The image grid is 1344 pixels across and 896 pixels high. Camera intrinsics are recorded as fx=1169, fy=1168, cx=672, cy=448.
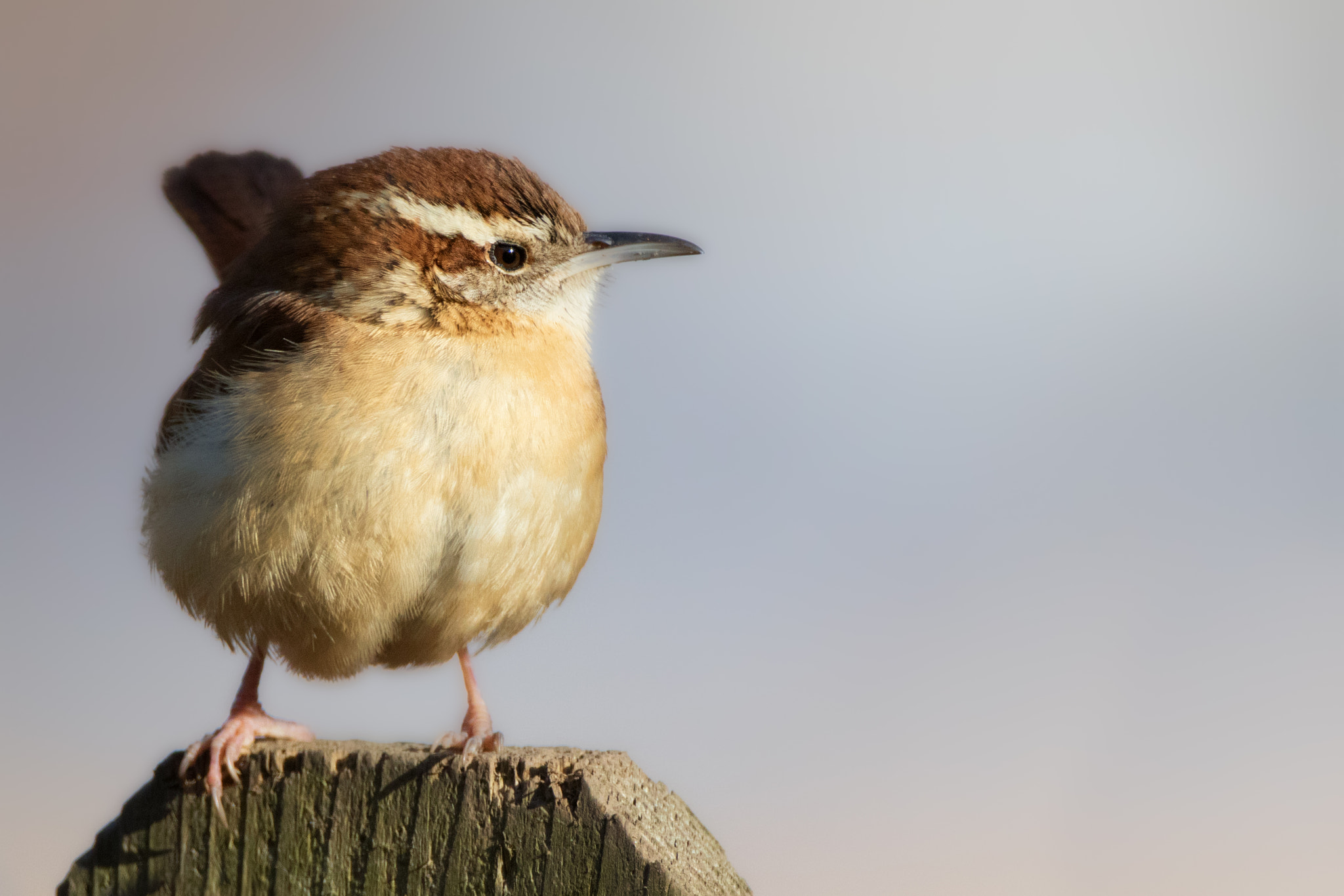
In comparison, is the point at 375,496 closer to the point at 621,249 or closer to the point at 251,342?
the point at 251,342

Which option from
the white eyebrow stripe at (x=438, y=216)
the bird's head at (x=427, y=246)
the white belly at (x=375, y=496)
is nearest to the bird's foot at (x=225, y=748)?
the white belly at (x=375, y=496)

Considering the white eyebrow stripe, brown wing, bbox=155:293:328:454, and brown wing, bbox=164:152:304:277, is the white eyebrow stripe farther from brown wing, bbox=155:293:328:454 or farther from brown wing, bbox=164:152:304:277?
brown wing, bbox=164:152:304:277

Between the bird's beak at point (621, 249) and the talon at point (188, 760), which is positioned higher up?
the bird's beak at point (621, 249)

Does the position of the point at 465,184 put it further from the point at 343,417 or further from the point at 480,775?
the point at 480,775

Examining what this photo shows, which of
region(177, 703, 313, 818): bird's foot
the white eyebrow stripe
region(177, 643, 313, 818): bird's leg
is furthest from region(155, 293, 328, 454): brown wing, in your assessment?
region(177, 703, 313, 818): bird's foot

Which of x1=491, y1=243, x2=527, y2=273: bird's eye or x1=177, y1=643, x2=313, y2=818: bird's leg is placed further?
x1=491, y1=243, x2=527, y2=273: bird's eye

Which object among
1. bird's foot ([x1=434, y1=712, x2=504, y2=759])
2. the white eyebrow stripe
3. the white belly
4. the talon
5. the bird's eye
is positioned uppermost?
the white eyebrow stripe

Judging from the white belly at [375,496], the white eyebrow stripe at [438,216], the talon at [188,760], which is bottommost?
the talon at [188,760]

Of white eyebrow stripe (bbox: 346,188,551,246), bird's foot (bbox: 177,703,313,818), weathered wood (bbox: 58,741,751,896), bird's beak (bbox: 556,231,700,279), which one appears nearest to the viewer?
weathered wood (bbox: 58,741,751,896)

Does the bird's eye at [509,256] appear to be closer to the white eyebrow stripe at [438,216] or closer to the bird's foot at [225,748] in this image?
the white eyebrow stripe at [438,216]

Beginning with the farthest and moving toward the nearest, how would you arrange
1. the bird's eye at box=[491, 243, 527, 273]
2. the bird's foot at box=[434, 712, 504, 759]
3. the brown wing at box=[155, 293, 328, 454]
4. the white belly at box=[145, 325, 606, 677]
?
the bird's eye at box=[491, 243, 527, 273]
the brown wing at box=[155, 293, 328, 454]
the white belly at box=[145, 325, 606, 677]
the bird's foot at box=[434, 712, 504, 759]
